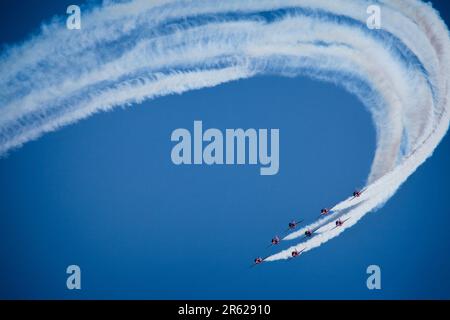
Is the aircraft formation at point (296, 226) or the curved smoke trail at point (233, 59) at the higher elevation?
the curved smoke trail at point (233, 59)

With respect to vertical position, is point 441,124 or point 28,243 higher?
point 441,124

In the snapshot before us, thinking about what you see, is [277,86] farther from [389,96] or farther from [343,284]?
[343,284]

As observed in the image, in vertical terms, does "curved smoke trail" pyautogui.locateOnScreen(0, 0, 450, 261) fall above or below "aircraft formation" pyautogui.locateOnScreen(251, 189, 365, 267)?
above

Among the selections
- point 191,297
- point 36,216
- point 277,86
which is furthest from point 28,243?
point 277,86

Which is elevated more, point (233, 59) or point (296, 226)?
point (233, 59)

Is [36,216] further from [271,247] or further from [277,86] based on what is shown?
[277,86]
